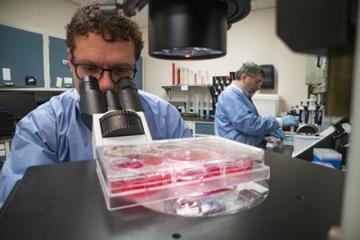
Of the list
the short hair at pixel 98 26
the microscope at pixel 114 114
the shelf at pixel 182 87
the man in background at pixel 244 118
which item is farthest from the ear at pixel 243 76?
the microscope at pixel 114 114

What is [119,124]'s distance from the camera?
594 millimetres

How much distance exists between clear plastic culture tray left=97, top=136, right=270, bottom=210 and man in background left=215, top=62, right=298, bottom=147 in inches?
72.6

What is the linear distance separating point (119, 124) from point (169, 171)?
0.21 metres

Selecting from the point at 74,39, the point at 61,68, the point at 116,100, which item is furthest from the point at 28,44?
the point at 116,100

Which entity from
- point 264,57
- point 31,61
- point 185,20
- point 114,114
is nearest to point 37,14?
point 31,61

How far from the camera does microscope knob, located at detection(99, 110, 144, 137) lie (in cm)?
59

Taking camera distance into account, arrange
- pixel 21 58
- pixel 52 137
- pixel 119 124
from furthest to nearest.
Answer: pixel 21 58
pixel 52 137
pixel 119 124

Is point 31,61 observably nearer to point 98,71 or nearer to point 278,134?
point 98,71

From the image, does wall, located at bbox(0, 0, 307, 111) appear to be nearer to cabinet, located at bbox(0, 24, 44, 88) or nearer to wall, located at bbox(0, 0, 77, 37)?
wall, located at bbox(0, 0, 77, 37)

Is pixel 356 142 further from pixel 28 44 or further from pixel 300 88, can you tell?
pixel 300 88

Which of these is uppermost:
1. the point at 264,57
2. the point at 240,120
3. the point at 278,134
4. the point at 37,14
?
the point at 37,14

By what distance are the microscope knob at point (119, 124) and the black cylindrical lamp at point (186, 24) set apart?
8.5 inches

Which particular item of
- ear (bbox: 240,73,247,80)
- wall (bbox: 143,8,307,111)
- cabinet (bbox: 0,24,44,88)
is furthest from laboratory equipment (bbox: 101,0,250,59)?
wall (bbox: 143,8,307,111)

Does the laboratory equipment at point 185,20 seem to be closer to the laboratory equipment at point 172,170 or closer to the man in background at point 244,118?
the laboratory equipment at point 172,170
